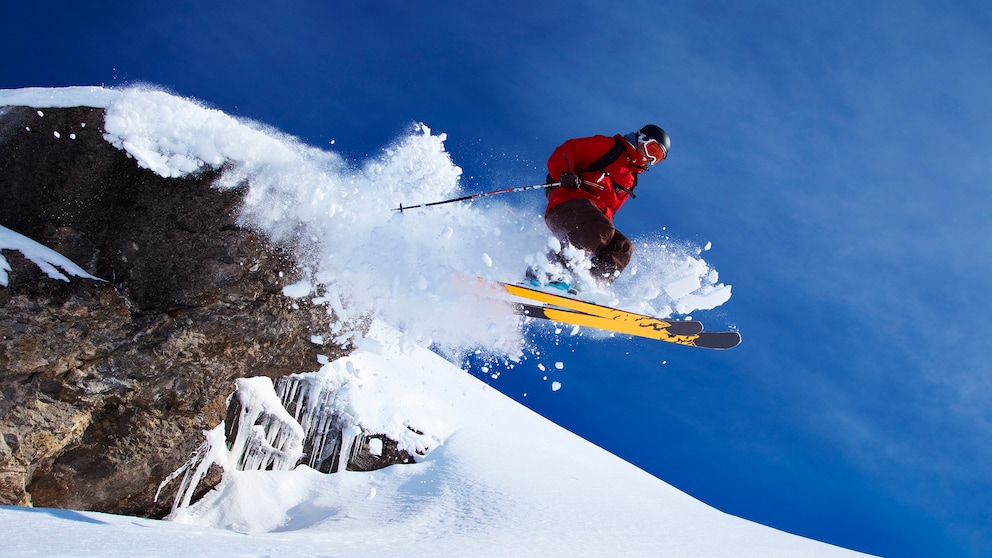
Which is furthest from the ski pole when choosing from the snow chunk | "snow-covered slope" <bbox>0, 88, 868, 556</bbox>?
the snow chunk

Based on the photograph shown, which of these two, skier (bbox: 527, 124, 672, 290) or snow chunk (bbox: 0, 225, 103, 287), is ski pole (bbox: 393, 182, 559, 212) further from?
snow chunk (bbox: 0, 225, 103, 287)

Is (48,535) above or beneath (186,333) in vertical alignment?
beneath

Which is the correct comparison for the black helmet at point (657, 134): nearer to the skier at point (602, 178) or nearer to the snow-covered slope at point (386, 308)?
the skier at point (602, 178)

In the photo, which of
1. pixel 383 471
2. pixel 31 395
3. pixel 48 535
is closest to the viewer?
pixel 48 535

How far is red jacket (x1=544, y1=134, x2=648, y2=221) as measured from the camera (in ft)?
21.0

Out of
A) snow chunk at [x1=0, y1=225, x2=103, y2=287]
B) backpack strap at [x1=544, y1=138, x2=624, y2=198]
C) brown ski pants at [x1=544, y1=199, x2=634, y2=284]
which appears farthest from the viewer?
backpack strap at [x1=544, y1=138, x2=624, y2=198]

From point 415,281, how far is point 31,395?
3887 millimetres

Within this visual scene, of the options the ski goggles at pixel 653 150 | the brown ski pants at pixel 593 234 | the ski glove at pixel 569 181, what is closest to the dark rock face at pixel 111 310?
the brown ski pants at pixel 593 234

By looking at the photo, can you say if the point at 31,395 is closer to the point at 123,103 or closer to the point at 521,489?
the point at 123,103

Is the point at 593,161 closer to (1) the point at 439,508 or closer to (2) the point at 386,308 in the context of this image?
(2) the point at 386,308

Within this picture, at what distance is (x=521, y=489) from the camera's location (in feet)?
27.6

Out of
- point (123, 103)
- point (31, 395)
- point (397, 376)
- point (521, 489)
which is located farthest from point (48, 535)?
point (397, 376)

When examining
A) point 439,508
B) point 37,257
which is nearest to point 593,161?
point 439,508

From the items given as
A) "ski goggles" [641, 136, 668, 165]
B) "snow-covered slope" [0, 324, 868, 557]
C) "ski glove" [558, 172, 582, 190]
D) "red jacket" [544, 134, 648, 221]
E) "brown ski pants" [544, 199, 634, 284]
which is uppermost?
"ski goggles" [641, 136, 668, 165]
